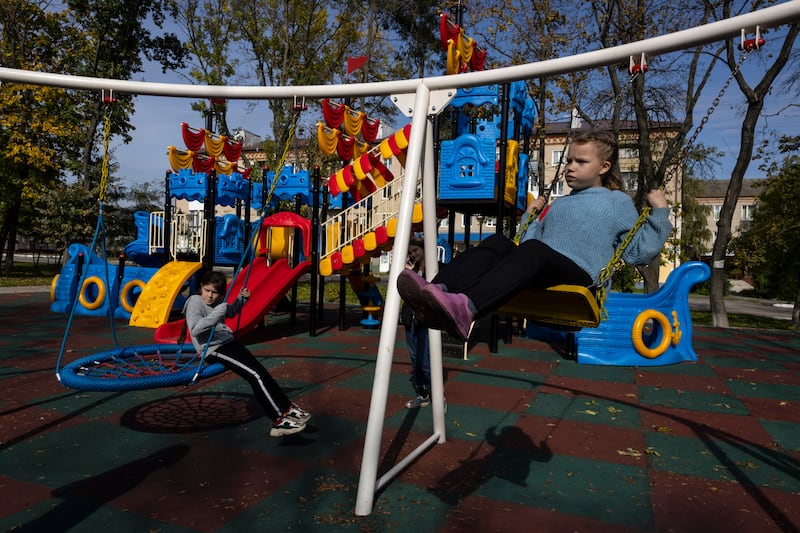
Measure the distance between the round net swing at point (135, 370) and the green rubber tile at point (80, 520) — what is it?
0.75 m

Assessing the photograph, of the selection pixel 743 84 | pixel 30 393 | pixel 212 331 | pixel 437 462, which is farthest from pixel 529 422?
pixel 743 84

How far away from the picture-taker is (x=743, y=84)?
578 inches

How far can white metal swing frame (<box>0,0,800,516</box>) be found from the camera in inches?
125

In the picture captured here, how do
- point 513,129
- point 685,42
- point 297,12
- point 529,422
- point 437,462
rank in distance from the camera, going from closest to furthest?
point 685,42 → point 437,462 → point 529,422 → point 513,129 → point 297,12

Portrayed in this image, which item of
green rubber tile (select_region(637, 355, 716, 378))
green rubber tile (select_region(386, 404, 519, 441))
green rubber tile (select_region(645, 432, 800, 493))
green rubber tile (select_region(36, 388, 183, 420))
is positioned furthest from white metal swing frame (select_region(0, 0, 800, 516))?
green rubber tile (select_region(637, 355, 716, 378))

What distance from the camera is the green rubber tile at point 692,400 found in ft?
20.0

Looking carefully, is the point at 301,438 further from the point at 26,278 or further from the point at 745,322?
the point at 26,278

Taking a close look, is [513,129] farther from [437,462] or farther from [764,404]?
[437,462]

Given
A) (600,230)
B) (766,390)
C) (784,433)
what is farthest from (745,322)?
(600,230)

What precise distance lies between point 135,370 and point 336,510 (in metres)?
2.21

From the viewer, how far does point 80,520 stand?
3.03 m

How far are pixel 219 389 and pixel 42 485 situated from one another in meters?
2.78

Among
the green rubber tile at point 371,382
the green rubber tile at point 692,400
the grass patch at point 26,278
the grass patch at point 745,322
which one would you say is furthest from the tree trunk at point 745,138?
the grass patch at point 26,278

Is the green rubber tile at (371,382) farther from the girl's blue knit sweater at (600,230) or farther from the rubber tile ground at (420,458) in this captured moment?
the girl's blue knit sweater at (600,230)
